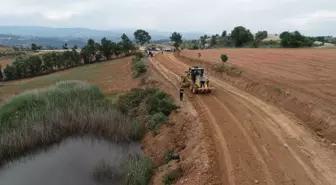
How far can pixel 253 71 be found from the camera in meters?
28.6

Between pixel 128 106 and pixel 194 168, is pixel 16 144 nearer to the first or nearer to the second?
pixel 128 106

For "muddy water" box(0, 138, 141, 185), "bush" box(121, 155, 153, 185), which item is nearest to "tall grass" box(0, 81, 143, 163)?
"muddy water" box(0, 138, 141, 185)

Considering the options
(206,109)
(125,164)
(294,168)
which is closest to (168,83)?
(206,109)

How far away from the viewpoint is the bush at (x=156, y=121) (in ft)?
66.0

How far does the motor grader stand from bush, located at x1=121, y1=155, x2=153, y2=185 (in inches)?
337

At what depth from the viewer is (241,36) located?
74.6m

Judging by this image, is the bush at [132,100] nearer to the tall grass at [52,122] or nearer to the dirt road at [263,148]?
the tall grass at [52,122]

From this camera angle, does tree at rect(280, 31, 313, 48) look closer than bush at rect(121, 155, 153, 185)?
No

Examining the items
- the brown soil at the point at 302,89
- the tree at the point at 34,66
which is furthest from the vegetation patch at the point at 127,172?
the tree at the point at 34,66

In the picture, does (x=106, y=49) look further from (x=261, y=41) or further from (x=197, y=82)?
(x=197, y=82)

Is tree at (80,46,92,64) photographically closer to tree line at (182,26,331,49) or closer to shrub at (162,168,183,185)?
tree line at (182,26,331,49)

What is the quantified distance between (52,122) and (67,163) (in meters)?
4.55

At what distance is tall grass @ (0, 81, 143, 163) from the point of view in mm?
19109

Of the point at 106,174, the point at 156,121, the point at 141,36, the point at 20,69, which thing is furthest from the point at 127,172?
the point at 141,36
